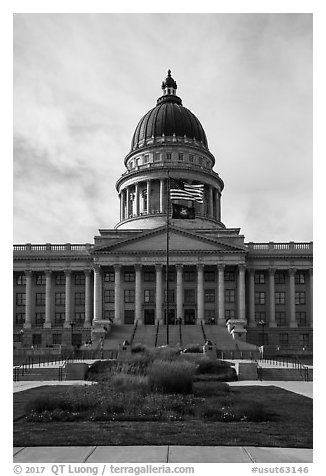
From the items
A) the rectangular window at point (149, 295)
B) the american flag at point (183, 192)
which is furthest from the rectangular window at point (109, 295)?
the american flag at point (183, 192)

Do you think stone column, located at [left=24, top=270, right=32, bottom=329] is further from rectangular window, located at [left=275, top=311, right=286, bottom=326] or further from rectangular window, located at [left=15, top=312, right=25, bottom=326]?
rectangular window, located at [left=275, top=311, right=286, bottom=326]

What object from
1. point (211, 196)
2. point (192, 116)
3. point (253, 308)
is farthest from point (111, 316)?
point (192, 116)

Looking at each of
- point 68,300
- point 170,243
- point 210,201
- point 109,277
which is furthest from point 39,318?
point 210,201

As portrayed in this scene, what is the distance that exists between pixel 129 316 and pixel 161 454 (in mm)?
70143

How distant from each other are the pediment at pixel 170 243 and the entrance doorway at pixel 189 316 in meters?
9.35

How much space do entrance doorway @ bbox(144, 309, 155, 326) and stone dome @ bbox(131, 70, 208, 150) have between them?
1472 inches

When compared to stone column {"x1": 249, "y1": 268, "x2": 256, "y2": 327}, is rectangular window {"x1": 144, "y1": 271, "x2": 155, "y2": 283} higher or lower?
higher

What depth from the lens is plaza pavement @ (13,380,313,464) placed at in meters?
11.9

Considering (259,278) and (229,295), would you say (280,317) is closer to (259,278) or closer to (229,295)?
(259,278)

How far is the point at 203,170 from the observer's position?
332 ft

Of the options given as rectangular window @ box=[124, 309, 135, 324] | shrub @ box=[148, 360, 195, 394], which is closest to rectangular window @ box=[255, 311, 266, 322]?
rectangular window @ box=[124, 309, 135, 324]
